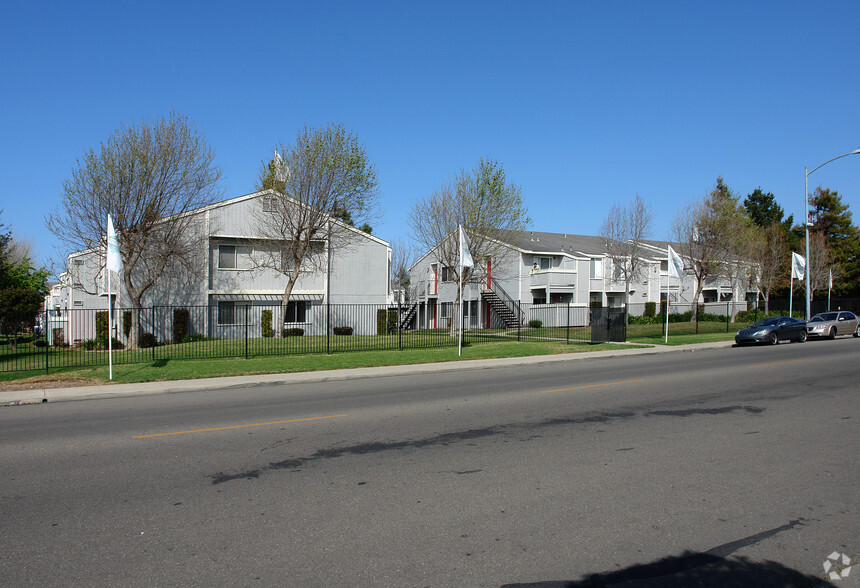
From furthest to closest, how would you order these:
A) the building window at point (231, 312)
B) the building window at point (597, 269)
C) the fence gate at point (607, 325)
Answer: the building window at point (597, 269)
the building window at point (231, 312)
the fence gate at point (607, 325)

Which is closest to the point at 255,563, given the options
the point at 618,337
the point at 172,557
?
the point at 172,557

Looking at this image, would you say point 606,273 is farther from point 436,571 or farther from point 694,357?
point 436,571

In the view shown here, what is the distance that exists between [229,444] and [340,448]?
5.39ft

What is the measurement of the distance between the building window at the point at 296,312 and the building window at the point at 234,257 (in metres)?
3.46

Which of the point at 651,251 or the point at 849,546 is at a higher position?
the point at 651,251

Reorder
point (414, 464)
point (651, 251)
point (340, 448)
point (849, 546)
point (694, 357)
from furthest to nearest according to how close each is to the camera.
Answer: point (651, 251)
point (694, 357)
point (340, 448)
point (414, 464)
point (849, 546)

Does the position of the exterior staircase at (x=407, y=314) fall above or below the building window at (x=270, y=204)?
below

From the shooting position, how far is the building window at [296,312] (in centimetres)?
3531

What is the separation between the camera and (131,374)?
17.0 meters

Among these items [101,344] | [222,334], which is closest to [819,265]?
[222,334]

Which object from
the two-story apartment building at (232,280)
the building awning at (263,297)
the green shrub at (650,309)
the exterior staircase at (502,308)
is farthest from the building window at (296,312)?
the green shrub at (650,309)

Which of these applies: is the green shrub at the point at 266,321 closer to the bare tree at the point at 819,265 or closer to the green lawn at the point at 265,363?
the green lawn at the point at 265,363

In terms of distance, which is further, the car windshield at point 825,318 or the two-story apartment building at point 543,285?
the two-story apartment building at point 543,285

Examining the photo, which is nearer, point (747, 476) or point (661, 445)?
point (747, 476)
